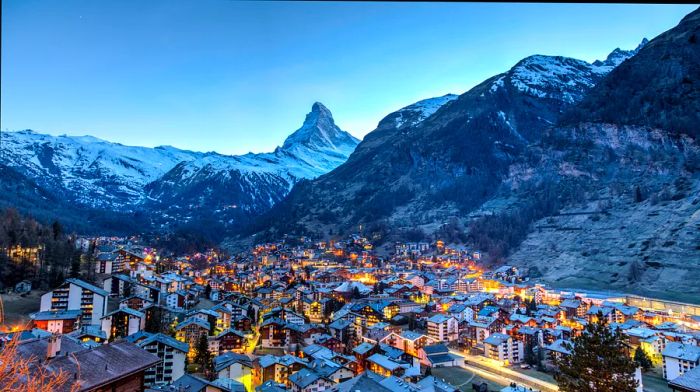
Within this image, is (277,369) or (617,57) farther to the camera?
(617,57)

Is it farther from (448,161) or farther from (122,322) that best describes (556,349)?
(448,161)

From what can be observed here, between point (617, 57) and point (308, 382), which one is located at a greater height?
point (617, 57)

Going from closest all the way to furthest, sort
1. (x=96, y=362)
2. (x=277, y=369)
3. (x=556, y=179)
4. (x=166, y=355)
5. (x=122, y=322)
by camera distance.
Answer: (x=96, y=362), (x=166, y=355), (x=277, y=369), (x=122, y=322), (x=556, y=179)

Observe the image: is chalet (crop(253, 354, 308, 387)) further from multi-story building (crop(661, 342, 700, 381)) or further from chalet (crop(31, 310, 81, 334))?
multi-story building (crop(661, 342, 700, 381))

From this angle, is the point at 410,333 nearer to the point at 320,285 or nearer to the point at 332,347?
the point at 332,347

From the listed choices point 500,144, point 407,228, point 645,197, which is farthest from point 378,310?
point 500,144

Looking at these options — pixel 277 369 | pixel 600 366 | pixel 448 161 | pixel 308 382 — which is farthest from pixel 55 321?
pixel 448 161

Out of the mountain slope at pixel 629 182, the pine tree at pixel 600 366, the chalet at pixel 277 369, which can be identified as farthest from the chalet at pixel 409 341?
the mountain slope at pixel 629 182
